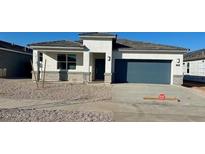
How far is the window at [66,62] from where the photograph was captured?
65.9ft

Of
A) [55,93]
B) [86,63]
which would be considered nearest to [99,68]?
[86,63]

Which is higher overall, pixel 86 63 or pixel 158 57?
pixel 158 57

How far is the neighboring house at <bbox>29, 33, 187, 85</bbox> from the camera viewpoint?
61.4 ft

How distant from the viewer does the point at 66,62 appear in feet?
65.8

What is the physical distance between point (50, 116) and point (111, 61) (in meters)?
12.5

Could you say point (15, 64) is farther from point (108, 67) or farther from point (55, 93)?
point (55, 93)

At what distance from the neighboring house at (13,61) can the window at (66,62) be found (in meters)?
8.49

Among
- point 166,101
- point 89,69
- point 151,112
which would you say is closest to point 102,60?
point 89,69

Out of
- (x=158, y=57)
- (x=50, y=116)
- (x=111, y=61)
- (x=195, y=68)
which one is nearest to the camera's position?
(x=50, y=116)

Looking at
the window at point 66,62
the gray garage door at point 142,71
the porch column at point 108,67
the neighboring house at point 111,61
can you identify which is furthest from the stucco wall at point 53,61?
the gray garage door at point 142,71

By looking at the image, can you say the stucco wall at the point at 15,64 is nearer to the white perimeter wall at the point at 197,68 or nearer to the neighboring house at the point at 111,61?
the neighboring house at the point at 111,61

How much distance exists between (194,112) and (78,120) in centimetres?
446

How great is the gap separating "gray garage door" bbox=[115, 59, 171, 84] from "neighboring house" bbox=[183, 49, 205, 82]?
678 centimetres

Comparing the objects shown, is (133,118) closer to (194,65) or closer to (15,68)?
(194,65)
